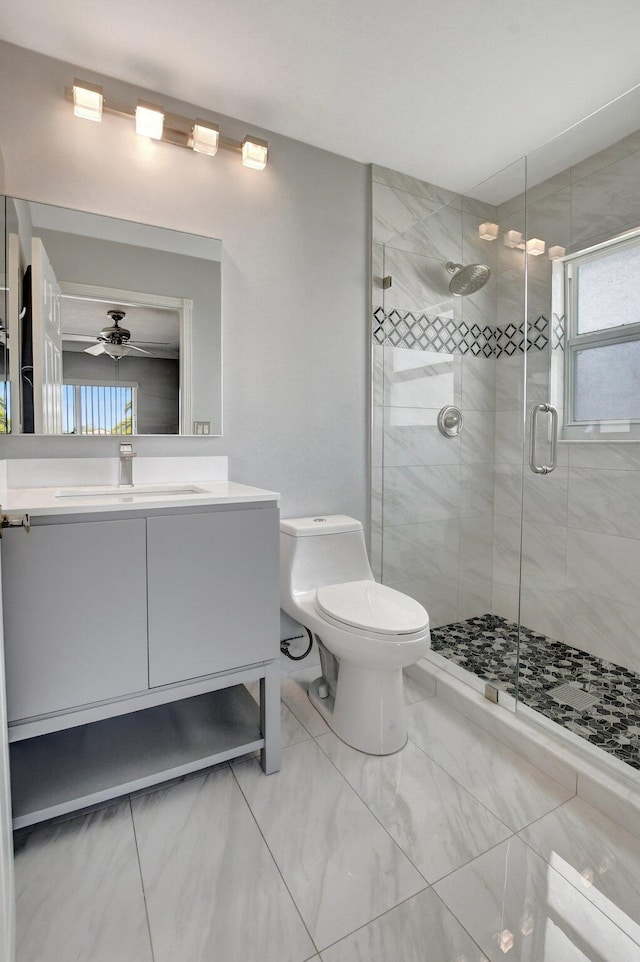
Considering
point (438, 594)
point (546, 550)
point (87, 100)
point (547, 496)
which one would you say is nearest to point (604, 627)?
point (546, 550)

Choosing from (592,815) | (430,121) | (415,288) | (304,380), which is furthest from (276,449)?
(592,815)

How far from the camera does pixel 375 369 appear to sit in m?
2.34

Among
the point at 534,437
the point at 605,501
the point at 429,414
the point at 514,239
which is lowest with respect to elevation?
the point at 605,501

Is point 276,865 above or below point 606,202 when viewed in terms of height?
below

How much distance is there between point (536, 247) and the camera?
2.02m

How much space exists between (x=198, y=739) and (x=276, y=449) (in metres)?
1.16

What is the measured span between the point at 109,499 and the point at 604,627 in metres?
2.05

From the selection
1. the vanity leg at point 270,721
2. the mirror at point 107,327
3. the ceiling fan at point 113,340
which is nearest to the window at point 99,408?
the mirror at point 107,327

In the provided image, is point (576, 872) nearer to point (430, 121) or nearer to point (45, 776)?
point (45, 776)

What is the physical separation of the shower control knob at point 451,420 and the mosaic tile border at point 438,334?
0.93ft

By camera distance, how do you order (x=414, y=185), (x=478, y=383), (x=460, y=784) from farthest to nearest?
(x=414, y=185), (x=478, y=383), (x=460, y=784)

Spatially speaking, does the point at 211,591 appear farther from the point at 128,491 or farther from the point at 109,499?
the point at 128,491

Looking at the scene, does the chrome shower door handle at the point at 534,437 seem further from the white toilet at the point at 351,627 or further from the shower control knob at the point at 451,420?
the white toilet at the point at 351,627

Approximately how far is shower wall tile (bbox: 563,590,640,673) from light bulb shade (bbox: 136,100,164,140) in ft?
8.23
